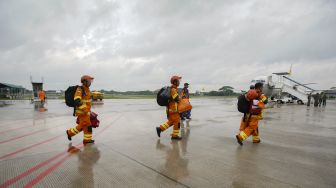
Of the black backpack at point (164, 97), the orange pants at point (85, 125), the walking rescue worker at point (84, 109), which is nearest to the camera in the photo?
the walking rescue worker at point (84, 109)

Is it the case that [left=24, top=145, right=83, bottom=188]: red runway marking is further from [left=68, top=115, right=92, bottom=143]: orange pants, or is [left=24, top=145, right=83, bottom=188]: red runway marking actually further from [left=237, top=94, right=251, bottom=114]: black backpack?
[left=237, top=94, right=251, bottom=114]: black backpack

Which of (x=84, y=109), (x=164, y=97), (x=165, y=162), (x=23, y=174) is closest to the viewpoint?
(x=23, y=174)

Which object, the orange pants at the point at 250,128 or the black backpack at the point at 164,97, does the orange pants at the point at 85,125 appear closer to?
the black backpack at the point at 164,97

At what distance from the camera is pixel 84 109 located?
5.39 metres

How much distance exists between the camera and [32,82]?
24.0 metres

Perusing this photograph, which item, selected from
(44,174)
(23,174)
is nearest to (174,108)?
(44,174)

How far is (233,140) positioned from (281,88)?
25.3 meters

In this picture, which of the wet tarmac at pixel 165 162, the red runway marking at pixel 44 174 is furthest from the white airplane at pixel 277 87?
the red runway marking at pixel 44 174

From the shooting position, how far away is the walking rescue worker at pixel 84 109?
535 centimetres

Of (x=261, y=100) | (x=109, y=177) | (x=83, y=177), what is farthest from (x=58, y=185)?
(x=261, y=100)

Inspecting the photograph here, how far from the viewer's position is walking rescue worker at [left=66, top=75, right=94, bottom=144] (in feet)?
17.6

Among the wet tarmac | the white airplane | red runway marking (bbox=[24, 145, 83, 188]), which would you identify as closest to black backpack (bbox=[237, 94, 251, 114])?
the wet tarmac

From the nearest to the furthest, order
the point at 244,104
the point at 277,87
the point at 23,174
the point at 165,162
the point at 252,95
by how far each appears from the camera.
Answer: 1. the point at 23,174
2. the point at 165,162
3. the point at 252,95
4. the point at 244,104
5. the point at 277,87

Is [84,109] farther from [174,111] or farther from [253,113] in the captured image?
[253,113]
